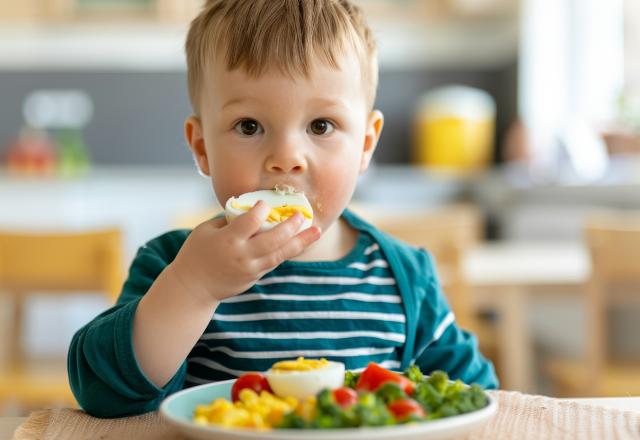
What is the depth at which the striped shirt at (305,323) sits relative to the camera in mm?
1020

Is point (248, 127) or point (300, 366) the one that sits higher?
point (248, 127)

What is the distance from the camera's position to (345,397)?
64 cm

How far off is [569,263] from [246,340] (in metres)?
1.71

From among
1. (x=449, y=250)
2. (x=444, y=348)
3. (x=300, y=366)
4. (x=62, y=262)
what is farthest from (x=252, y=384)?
(x=62, y=262)

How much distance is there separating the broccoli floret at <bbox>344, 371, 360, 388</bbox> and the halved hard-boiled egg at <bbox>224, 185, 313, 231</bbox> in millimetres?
129

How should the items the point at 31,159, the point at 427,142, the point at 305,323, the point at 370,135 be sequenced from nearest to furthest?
the point at 305,323 < the point at 370,135 < the point at 31,159 < the point at 427,142

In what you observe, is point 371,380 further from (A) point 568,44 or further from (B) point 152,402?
(A) point 568,44

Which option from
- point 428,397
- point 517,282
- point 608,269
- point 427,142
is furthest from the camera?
point 427,142

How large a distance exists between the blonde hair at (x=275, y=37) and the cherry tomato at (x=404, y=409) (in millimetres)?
413

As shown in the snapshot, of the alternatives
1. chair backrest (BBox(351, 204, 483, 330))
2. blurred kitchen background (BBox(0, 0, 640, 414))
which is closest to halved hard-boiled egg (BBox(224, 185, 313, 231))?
chair backrest (BBox(351, 204, 483, 330))

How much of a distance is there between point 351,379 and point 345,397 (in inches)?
5.2

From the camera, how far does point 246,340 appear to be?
1021 mm

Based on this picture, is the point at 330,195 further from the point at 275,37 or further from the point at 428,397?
the point at 428,397

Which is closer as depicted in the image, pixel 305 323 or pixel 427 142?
pixel 305 323
